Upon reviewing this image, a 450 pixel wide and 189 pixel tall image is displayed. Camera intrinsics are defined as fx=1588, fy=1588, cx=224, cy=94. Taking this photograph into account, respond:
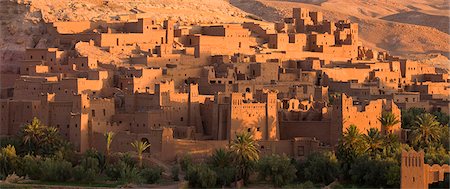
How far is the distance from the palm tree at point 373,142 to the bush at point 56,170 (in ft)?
26.6

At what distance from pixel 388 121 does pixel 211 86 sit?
613 centimetres

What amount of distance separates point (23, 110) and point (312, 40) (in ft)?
45.2

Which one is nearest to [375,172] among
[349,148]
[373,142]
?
[349,148]

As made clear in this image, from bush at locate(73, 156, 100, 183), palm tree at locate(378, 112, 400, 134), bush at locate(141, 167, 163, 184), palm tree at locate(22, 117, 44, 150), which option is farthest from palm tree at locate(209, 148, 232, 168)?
palm tree at locate(22, 117, 44, 150)

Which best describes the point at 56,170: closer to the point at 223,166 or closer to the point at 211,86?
the point at 223,166

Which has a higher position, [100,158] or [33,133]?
[33,133]

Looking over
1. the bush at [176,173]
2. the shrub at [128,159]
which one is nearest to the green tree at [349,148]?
the bush at [176,173]

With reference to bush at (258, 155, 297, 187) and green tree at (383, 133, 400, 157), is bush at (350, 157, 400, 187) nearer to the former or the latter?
green tree at (383, 133, 400, 157)

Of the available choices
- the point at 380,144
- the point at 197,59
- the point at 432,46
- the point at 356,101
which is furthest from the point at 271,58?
the point at 432,46

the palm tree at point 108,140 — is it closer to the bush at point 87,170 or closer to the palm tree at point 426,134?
the bush at point 87,170

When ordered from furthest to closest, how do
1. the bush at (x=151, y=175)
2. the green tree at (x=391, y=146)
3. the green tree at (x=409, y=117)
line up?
the green tree at (x=409, y=117) → the green tree at (x=391, y=146) → the bush at (x=151, y=175)

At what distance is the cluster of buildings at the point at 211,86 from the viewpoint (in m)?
44.0

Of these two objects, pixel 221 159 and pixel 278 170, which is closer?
pixel 278 170

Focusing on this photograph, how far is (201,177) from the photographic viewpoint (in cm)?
4147
